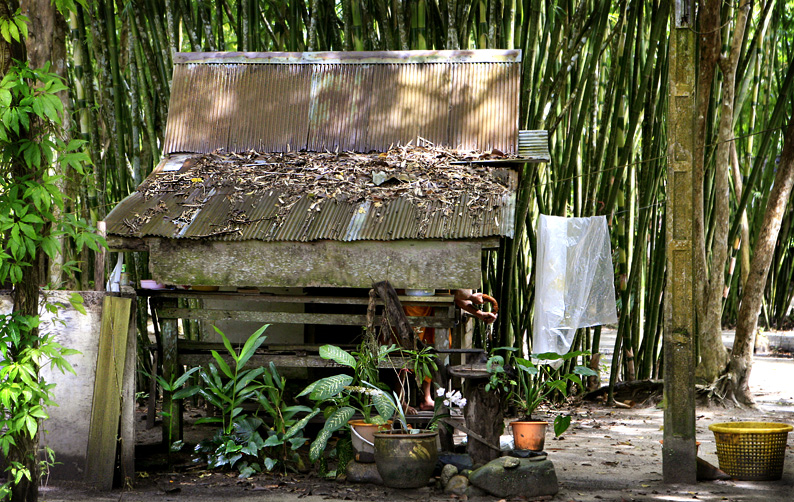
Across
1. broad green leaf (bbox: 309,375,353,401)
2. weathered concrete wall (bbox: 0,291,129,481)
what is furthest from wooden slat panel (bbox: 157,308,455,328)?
weathered concrete wall (bbox: 0,291,129,481)

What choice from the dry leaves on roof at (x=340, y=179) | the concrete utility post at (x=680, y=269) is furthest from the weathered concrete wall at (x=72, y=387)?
the concrete utility post at (x=680, y=269)

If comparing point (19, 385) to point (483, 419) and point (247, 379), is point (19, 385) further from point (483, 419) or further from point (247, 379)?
point (483, 419)

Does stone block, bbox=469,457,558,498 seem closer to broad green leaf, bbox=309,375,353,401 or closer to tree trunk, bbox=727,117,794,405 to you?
broad green leaf, bbox=309,375,353,401

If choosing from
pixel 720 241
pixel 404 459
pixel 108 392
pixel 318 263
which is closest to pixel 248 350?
pixel 318 263

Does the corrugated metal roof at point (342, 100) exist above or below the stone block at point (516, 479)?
above

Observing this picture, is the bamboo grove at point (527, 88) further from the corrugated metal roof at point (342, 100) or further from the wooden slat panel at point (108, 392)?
the wooden slat panel at point (108, 392)

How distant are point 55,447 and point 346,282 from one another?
5.55 feet

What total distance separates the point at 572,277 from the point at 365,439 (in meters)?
2.26

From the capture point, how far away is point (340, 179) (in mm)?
4633

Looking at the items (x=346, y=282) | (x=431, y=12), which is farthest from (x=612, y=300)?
(x=431, y=12)

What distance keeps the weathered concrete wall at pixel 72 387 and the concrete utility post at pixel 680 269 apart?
2999 mm

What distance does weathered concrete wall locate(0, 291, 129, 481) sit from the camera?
3914 millimetres

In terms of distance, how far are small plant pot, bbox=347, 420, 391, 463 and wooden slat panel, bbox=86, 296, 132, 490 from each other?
1222 millimetres

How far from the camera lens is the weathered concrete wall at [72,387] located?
154 inches
